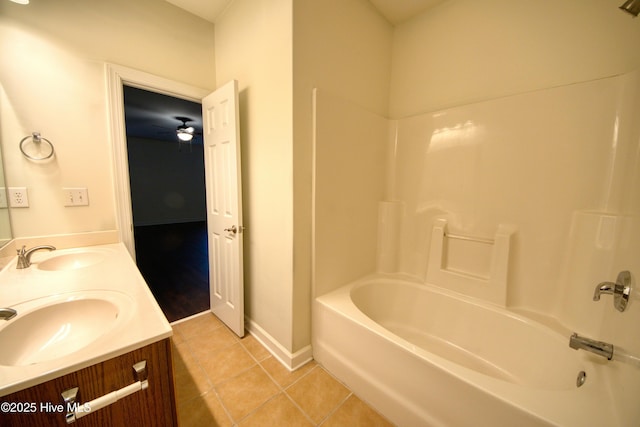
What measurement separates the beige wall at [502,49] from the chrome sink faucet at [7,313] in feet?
7.90

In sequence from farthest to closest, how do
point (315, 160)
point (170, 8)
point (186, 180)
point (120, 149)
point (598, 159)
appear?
point (186, 180) → point (170, 8) → point (120, 149) → point (315, 160) → point (598, 159)

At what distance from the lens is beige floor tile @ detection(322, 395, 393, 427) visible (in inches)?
47.5

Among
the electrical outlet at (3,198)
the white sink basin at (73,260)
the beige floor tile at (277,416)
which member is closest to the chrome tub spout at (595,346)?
the beige floor tile at (277,416)

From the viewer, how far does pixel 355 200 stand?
180 centimetres

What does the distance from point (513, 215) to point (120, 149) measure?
2.74 metres

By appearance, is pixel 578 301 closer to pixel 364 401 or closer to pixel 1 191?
pixel 364 401

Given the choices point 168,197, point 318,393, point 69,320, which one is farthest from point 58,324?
point 168,197

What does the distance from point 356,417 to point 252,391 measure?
624mm

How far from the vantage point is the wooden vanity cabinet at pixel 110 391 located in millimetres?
550

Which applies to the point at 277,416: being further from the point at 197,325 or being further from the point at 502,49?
the point at 502,49

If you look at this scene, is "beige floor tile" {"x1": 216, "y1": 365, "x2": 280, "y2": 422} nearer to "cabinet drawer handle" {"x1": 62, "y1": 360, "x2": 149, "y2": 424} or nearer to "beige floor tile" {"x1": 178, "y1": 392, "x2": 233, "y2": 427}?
"beige floor tile" {"x1": 178, "y1": 392, "x2": 233, "y2": 427}

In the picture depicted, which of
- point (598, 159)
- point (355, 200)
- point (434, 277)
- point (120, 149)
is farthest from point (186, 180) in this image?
point (598, 159)

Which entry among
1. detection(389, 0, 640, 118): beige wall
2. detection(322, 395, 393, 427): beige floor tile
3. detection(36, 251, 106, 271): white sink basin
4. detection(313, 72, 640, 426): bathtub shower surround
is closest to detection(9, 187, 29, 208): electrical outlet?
detection(36, 251, 106, 271): white sink basin

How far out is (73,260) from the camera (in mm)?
1423
